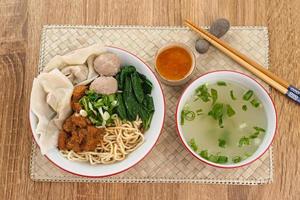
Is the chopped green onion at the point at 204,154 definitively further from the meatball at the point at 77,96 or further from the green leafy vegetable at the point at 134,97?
the meatball at the point at 77,96

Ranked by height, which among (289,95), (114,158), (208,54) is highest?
(208,54)

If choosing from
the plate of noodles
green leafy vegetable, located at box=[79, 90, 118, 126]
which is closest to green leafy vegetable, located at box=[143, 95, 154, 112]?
the plate of noodles

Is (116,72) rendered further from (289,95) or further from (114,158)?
(289,95)

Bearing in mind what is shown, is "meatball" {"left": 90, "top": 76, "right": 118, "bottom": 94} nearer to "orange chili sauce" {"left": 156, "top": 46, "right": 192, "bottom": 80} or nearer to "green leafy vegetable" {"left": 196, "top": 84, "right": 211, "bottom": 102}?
"orange chili sauce" {"left": 156, "top": 46, "right": 192, "bottom": 80}

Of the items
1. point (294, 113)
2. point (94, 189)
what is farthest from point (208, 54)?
point (94, 189)

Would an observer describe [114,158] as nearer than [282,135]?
Yes

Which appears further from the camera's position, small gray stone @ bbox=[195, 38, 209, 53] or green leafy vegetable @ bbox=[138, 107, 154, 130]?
small gray stone @ bbox=[195, 38, 209, 53]
